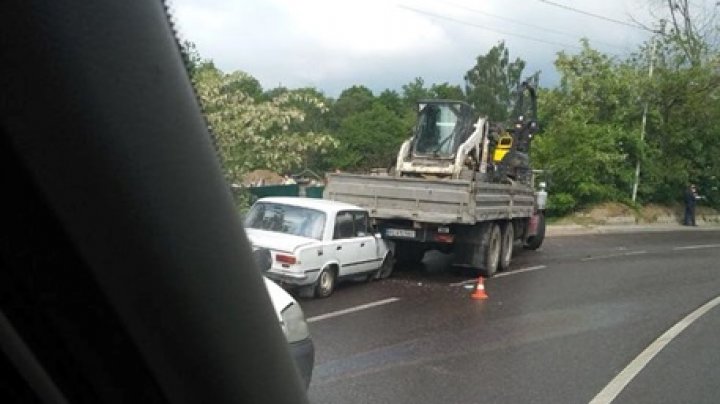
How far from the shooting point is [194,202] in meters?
1.54

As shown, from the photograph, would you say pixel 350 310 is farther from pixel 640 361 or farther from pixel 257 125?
pixel 257 125

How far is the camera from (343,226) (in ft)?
40.6

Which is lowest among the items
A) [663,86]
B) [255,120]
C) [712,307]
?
[712,307]

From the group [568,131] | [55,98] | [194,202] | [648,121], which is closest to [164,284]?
[194,202]

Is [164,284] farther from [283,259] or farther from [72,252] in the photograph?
[283,259]

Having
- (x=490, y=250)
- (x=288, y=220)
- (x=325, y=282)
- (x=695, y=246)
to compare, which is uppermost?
(x=288, y=220)

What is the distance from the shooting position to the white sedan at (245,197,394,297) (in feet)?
35.9

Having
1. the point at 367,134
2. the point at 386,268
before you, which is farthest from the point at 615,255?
the point at 367,134

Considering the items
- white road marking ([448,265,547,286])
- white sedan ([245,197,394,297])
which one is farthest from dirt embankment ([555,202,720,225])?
white sedan ([245,197,394,297])

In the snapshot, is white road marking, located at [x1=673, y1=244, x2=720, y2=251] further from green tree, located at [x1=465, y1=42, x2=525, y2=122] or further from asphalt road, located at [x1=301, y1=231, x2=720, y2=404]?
green tree, located at [x1=465, y1=42, x2=525, y2=122]

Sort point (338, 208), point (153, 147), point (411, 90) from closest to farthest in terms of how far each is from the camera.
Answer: point (153, 147), point (338, 208), point (411, 90)

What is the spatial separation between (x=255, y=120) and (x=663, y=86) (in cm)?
2394

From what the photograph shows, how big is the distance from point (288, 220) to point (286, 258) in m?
1.12

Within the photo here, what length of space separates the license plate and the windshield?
8.02 feet
